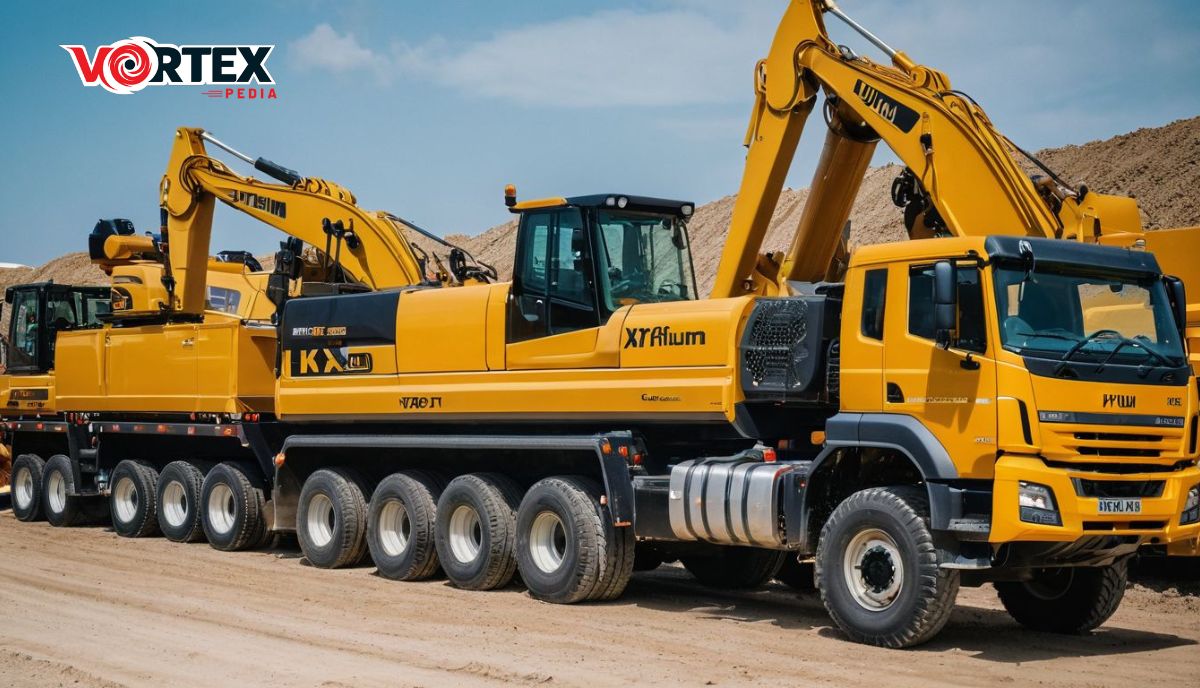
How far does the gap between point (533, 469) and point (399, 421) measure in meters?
1.93

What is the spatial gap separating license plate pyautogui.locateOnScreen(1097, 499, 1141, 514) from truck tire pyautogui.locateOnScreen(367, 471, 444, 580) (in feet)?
23.1

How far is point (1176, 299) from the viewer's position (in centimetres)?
1059

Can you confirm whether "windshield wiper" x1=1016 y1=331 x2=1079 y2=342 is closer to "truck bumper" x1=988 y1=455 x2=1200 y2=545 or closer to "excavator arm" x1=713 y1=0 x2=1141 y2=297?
"truck bumper" x1=988 y1=455 x2=1200 y2=545

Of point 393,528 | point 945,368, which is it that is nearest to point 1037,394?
point 945,368

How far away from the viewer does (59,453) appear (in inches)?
876

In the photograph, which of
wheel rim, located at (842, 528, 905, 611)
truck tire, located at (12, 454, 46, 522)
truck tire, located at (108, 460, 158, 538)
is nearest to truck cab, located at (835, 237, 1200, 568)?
wheel rim, located at (842, 528, 905, 611)

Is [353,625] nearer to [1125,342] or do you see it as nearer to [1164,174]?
[1125,342]

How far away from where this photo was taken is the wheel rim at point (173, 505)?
62.5 feet

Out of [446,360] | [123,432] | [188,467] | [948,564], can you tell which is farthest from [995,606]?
[123,432]

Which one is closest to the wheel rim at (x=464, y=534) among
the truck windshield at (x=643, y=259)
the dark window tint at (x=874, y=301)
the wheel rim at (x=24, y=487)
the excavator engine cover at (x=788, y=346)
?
the truck windshield at (x=643, y=259)

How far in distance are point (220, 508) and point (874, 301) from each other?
10440 mm

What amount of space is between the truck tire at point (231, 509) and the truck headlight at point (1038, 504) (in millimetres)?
10742

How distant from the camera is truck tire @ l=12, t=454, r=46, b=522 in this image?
21.9m

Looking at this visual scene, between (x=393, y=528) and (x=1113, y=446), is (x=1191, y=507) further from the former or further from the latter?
(x=393, y=528)
